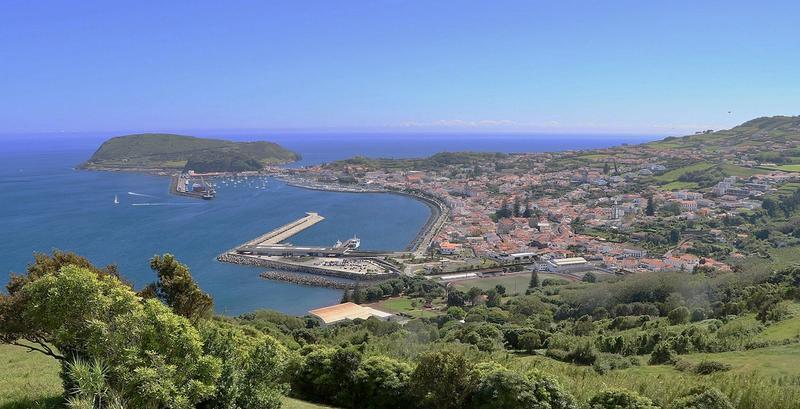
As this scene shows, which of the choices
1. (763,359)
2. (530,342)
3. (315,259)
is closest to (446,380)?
(530,342)

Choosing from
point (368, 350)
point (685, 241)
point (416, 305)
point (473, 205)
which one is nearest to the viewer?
point (368, 350)

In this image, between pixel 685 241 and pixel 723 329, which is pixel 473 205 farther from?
pixel 723 329

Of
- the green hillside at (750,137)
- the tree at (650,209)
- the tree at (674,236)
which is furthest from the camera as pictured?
the green hillside at (750,137)

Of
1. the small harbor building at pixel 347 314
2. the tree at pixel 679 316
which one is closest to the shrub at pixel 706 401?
the tree at pixel 679 316

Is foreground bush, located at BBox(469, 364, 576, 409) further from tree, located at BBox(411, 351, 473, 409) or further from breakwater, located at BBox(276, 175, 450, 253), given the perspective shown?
breakwater, located at BBox(276, 175, 450, 253)

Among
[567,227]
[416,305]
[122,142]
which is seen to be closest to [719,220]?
[567,227]

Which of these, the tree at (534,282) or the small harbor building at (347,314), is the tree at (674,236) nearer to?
the tree at (534,282)
